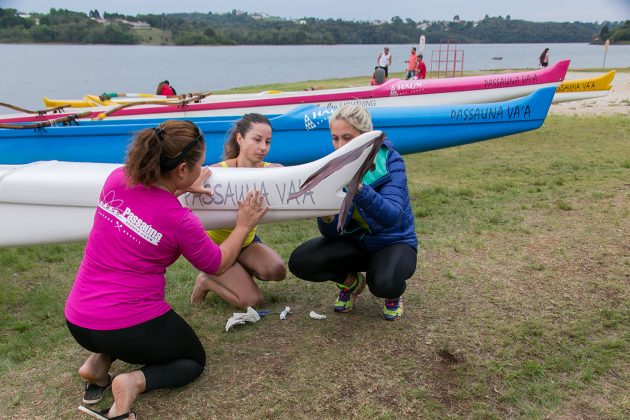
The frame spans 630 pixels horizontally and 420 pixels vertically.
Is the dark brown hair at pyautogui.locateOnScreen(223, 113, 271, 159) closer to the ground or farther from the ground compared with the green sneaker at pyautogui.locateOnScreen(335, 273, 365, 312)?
farther from the ground

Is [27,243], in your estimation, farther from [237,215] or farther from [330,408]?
[330,408]

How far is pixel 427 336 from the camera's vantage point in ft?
8.90

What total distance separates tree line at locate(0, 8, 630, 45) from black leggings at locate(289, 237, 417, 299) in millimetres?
54702

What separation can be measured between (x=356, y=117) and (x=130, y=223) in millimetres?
1188

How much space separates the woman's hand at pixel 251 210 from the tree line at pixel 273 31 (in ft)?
181

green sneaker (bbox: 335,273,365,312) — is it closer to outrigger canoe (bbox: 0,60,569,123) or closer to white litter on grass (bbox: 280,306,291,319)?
white litter on grass (bbox: 280,306,291,319)

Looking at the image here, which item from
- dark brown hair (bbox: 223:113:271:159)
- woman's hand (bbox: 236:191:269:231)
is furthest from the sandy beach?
woman's hand (bbox: 236:191:269:231)

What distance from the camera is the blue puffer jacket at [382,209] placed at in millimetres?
2469

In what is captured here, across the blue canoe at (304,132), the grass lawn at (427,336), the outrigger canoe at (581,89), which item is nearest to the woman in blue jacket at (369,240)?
the grass lawn at (427,336)

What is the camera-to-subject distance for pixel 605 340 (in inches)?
→ 102

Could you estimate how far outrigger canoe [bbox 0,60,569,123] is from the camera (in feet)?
21.9

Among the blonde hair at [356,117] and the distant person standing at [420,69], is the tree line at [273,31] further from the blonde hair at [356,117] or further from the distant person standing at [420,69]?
the blonde hair at [356,117]

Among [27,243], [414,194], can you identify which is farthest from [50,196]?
[414,194]

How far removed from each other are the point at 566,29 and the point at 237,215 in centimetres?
10005
